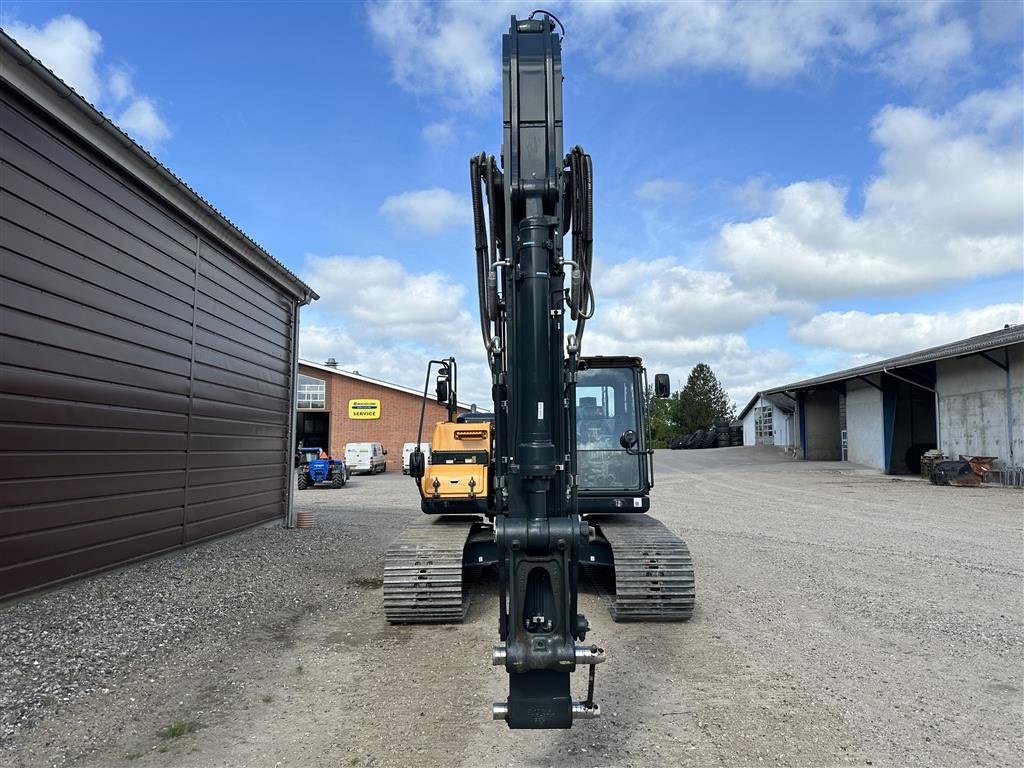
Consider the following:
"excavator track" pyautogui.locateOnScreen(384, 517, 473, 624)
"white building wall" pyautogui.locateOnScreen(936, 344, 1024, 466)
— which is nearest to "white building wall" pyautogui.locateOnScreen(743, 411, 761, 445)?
"white building wall" pyautogui.locateOnScreen(936, 344, 1024, 466)

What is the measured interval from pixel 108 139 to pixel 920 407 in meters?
29.4

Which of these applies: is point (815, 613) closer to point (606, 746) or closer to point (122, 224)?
point (606, 746)

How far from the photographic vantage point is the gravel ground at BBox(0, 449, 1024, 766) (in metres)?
3.79

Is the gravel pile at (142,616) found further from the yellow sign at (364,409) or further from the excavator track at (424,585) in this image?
the yellow sign at (364,409)

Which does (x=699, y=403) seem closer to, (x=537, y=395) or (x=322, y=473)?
(x=322, y=473)

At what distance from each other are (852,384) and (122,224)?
3027 cm

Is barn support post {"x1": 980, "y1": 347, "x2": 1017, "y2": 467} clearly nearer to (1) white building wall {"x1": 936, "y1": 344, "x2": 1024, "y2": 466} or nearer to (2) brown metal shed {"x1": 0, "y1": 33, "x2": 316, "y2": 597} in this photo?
(1) white building wall {"x1": 936, "y1": 344, "x2": 1024, "y2": 466}

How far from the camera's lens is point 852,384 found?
31.0 metres

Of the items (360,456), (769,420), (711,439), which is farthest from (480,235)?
(711,439)

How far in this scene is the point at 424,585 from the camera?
6.09 meters

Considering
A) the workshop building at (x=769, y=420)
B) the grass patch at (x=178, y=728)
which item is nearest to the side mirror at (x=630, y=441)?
the grass patch at (x=178, y=728)

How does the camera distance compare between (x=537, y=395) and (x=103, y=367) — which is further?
(x=103, y=367)

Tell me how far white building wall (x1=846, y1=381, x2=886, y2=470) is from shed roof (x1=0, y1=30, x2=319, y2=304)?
24.8 m

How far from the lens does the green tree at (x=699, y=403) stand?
68.5 metres
